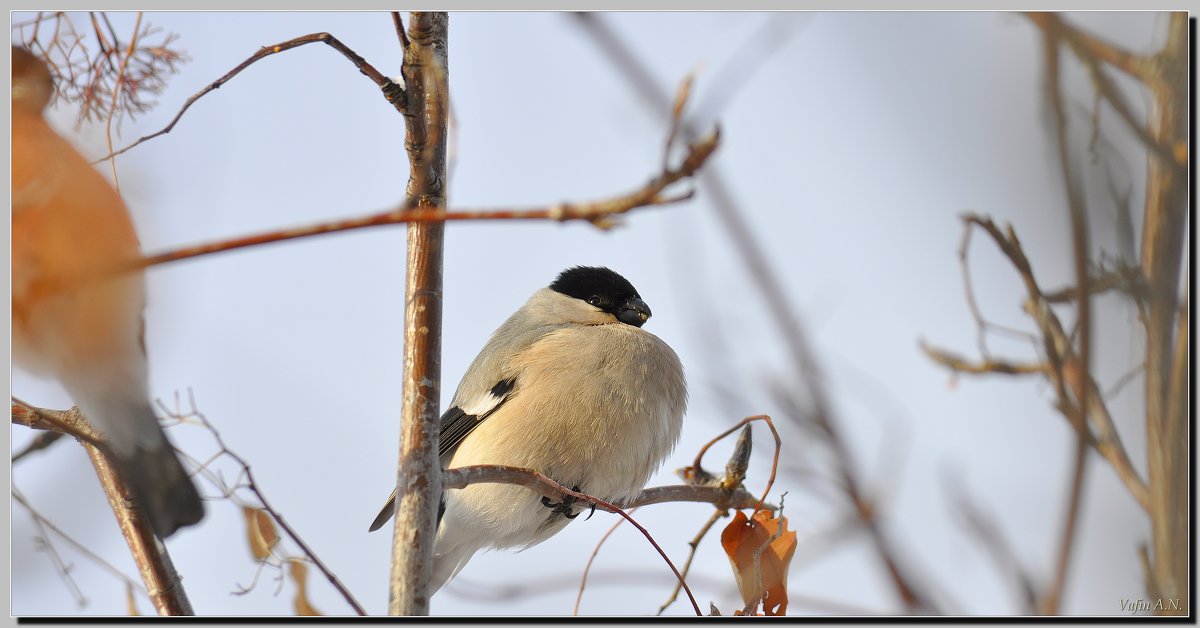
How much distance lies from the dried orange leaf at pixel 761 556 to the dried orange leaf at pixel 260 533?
0.80 meters

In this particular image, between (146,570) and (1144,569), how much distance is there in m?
1.50

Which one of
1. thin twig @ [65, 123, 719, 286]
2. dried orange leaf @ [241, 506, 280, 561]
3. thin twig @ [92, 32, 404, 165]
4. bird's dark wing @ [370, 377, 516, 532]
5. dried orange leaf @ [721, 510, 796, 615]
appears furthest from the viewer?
bird's dark wing @ [370, 377, 516, 532]

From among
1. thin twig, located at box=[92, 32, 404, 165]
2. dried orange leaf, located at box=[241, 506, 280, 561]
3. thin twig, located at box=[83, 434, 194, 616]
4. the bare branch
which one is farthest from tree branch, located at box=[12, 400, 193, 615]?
the bare branch

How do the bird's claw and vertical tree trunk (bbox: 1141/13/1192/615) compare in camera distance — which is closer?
vertical tree trunk (bbox: 1141/13/1192/615)

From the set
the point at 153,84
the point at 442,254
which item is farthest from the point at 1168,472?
the point at 153,84

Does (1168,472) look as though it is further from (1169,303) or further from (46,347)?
(46,347)

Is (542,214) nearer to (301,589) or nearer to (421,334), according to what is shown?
(421,334)

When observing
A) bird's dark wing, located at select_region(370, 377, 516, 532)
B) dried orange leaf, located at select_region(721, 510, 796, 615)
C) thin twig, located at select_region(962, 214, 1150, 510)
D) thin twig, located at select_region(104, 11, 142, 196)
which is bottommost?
dried orange leaf, located at select_region(721, 510, 796, 615)

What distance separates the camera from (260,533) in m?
1.74

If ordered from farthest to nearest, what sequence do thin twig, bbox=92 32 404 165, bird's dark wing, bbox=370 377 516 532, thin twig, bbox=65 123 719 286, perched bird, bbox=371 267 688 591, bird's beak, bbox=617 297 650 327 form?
bird's beak, bbox=617 297 650 327 < bird's dark wing, bbox=370 377 516 532 < perched bird, bbox=371 267 688 591 < thin twig, bbox=92 32 404 165 < thin twig, bbox=65 123 719 286

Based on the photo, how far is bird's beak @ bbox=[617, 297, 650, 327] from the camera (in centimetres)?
269

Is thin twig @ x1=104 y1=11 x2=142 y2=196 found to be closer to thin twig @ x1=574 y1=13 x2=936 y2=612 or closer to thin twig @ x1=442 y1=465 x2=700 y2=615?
thin twig @ x1=442 y1=465 x2=700 y2=615

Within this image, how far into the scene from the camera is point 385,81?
1457 mm

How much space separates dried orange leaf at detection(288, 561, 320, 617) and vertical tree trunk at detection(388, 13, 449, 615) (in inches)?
15.5
